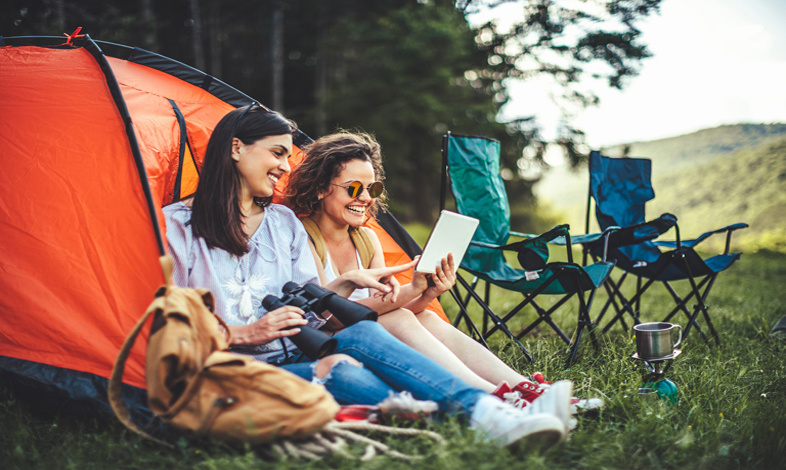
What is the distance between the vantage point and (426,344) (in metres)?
1.72

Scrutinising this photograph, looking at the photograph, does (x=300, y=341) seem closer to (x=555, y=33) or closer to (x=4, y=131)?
(x=4, y=131)

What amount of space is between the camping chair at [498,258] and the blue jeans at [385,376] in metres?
0.83

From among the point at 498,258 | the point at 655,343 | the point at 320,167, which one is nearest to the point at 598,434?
the point at 655,343

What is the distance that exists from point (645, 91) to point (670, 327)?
28.2 ft

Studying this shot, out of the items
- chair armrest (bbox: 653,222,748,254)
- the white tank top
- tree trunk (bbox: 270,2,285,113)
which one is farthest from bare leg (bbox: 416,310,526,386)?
tree trunk (bbox: 270,2,285,113)

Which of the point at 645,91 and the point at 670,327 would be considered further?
the point at 645,91

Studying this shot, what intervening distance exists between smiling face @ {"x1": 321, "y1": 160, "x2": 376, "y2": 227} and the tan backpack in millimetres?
808

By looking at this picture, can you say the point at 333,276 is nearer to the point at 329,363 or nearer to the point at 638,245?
the point at 329,363

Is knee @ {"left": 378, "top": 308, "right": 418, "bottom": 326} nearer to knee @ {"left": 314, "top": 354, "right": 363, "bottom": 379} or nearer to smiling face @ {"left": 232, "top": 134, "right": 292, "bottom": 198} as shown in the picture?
knee @ {"left": 314, "top": 354, "right": 363, "bottom": 379}

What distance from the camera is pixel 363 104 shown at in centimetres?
938

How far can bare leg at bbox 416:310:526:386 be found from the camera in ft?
5.74

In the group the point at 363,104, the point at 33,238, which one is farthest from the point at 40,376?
the point at 363,104

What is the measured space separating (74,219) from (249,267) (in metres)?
0.55

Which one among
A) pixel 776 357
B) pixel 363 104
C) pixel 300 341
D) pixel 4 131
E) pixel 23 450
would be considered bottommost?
pixel 776 357
